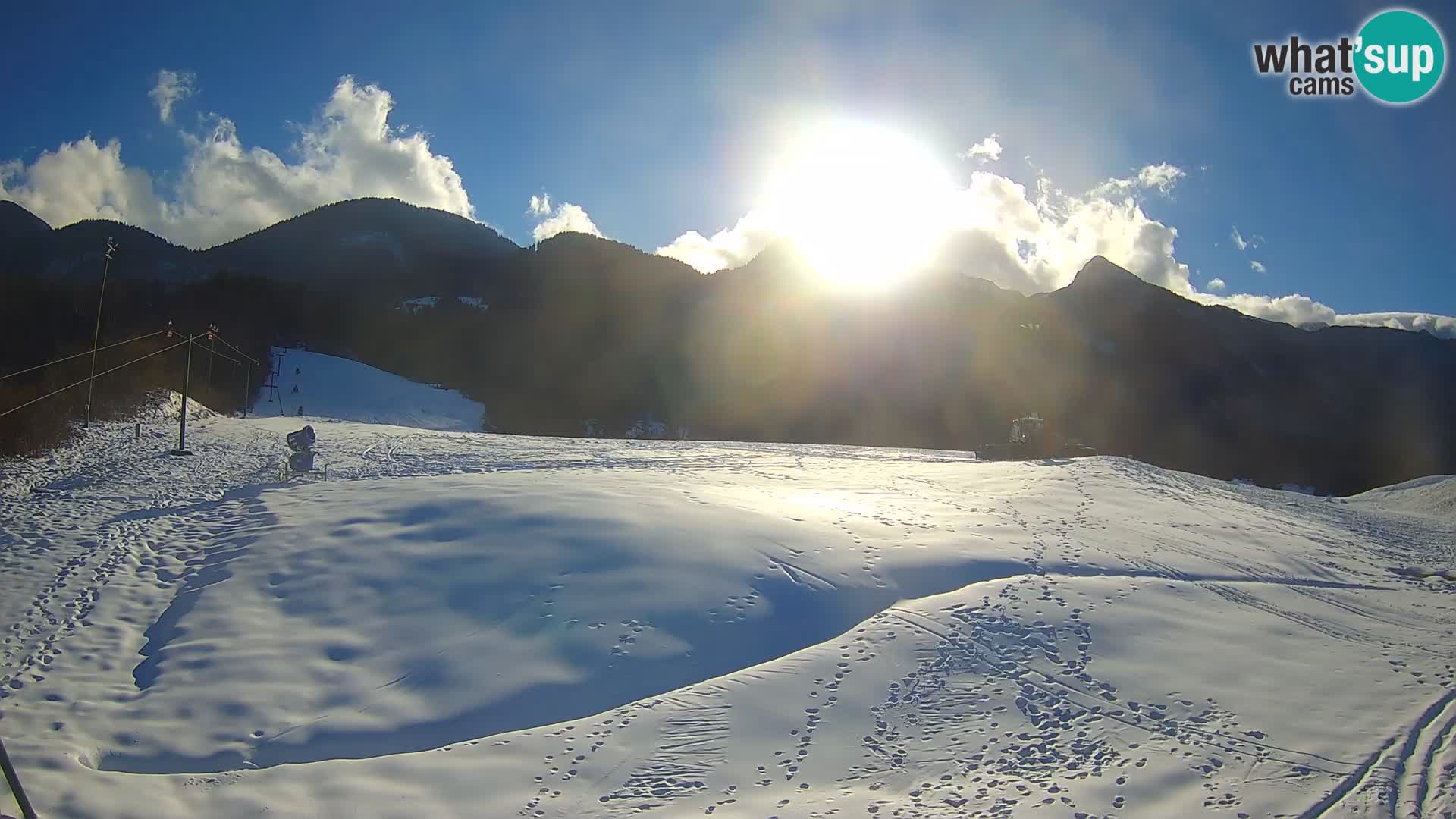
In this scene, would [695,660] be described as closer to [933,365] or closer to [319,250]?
[933,365]

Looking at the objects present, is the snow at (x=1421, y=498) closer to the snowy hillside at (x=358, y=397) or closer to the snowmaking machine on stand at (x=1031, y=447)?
the snowmaking machine on stand at (x=1031, y=447)

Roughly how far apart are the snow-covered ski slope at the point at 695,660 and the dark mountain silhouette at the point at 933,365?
4630 centimetres

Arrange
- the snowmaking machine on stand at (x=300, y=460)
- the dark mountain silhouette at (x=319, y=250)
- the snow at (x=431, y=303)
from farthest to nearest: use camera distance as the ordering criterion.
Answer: the dark mountain silhouette at (x=319, y=250) → the snow at (x=431, y=303) → the snowmaking machine on stand at (x=300, y=460)

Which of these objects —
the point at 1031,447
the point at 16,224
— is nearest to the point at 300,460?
the point at 1031,447

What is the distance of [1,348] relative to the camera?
38281mm

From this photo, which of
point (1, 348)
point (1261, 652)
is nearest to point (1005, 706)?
point (1261, 652)

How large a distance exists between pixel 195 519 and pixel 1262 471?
257ft

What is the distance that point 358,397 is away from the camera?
51.0 meters

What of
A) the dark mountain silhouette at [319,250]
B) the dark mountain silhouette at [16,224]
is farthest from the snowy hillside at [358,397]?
the dark mountain silhouette at [16,224]

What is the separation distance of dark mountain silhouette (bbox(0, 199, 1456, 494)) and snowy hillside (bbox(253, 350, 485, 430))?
515 cm

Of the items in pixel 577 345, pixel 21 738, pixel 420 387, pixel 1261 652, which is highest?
pixel 577 345

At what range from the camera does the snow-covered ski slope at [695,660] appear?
5.68m

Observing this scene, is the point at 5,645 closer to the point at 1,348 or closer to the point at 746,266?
the point at 1,348

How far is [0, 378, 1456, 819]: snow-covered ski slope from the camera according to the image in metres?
5.68
